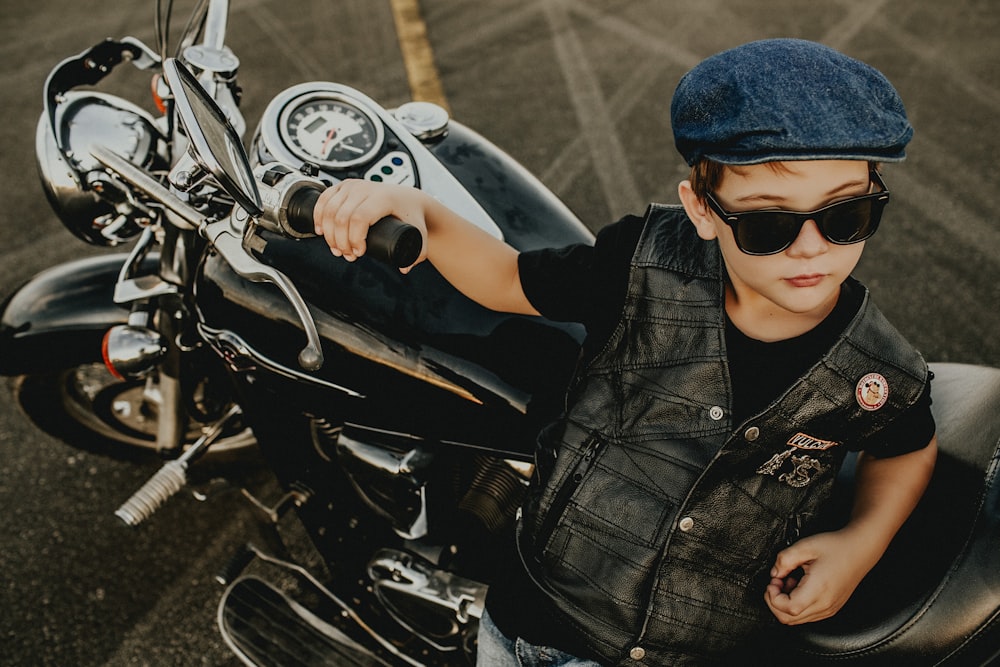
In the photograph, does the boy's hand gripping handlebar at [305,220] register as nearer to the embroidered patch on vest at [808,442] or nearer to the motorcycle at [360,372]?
the motorcycle at [360,372]

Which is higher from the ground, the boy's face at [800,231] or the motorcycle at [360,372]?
the boy's face at [800,231]

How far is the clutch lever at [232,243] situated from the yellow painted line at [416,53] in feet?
9.89

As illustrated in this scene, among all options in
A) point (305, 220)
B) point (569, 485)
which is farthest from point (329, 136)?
point (569, 485)

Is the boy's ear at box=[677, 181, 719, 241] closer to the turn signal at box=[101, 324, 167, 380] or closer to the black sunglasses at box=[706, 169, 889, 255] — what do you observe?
the black sunglasses at box=[706, 169, 889, 255]

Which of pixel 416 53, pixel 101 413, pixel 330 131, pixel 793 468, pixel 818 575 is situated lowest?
pixel 101 413

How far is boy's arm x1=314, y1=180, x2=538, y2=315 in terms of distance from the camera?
1057mm

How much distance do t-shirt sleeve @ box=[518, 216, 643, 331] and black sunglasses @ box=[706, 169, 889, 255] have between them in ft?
0.75

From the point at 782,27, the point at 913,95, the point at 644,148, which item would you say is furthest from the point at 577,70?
the point at 913,95

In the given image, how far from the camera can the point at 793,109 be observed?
952mm

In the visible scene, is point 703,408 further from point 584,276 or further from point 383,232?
point 383,232

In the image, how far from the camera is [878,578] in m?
1.23

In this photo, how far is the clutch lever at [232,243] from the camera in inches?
43.8

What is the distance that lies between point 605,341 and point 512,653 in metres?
0.60

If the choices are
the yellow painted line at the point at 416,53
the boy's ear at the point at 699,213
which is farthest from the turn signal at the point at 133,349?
the yellow painted line at the point at 416,53
